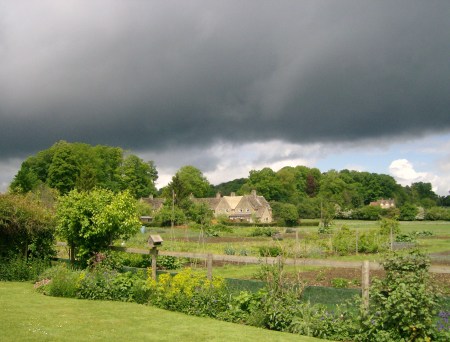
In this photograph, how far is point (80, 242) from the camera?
15.5m

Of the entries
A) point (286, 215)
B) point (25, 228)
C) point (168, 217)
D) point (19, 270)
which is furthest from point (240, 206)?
point (19, 270)

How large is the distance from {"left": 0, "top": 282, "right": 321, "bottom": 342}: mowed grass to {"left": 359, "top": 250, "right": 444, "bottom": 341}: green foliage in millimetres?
1261

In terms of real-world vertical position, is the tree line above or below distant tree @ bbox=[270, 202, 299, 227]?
above

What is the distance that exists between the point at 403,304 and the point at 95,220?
1006 cm

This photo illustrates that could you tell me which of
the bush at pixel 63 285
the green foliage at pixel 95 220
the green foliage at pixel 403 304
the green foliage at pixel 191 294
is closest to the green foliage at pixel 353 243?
the green foliage at pixel 95 220

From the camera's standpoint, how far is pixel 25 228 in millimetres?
16953

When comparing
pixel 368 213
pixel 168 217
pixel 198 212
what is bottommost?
pixel 168 217

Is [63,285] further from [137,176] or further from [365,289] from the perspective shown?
[137,176]

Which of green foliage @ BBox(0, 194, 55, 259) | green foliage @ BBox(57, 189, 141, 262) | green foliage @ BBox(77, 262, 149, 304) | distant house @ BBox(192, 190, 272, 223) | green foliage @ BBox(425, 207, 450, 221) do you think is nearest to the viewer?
green foliage @ BBox(77, 262, 149, 304)

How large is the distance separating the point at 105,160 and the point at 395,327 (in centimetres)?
8101

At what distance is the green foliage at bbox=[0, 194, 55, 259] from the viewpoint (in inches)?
650

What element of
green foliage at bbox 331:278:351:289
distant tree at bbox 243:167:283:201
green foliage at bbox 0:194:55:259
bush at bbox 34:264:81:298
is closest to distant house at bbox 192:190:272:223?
distant tree at bbox 243:167:283:201

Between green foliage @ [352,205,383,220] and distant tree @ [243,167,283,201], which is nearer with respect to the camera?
green foliage @ [352,205,383,220]

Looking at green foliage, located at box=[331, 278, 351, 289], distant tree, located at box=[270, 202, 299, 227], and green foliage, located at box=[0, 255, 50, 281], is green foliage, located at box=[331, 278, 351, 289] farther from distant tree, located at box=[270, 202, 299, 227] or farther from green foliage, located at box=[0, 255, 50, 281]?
distant tree, located at box=[270, 202, 299, 227]
